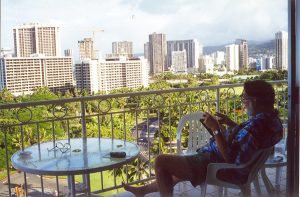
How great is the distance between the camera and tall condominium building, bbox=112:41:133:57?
152 ft

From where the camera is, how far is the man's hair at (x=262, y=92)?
2365mm

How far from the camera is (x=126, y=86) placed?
4653cm

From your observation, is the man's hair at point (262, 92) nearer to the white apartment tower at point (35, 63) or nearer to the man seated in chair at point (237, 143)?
the man seated in chair at point (237, 143)

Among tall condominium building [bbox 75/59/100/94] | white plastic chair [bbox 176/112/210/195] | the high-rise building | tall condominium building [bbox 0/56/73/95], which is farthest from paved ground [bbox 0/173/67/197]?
white plastic chair [bbox 176/112/210/195]

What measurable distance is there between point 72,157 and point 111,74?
148 feet

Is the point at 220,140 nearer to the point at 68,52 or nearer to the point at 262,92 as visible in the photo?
the point at 262,92

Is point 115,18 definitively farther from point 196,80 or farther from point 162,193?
point 162,193

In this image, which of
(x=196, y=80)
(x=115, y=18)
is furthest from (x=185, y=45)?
(x=115, y=18)

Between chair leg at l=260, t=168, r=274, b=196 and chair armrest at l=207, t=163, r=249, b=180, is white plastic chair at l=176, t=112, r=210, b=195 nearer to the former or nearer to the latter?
chair leg at l=260, t=168, r=274, b=196

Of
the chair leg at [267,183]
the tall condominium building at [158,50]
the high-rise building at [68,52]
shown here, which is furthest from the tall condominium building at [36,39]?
the chair leg at [267,183]

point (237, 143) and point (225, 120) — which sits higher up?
point (225, 120)

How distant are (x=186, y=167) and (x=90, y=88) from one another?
41949mm

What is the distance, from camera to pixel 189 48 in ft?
83.5

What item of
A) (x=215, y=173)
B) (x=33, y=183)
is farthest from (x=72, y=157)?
(x=33, y=183)
